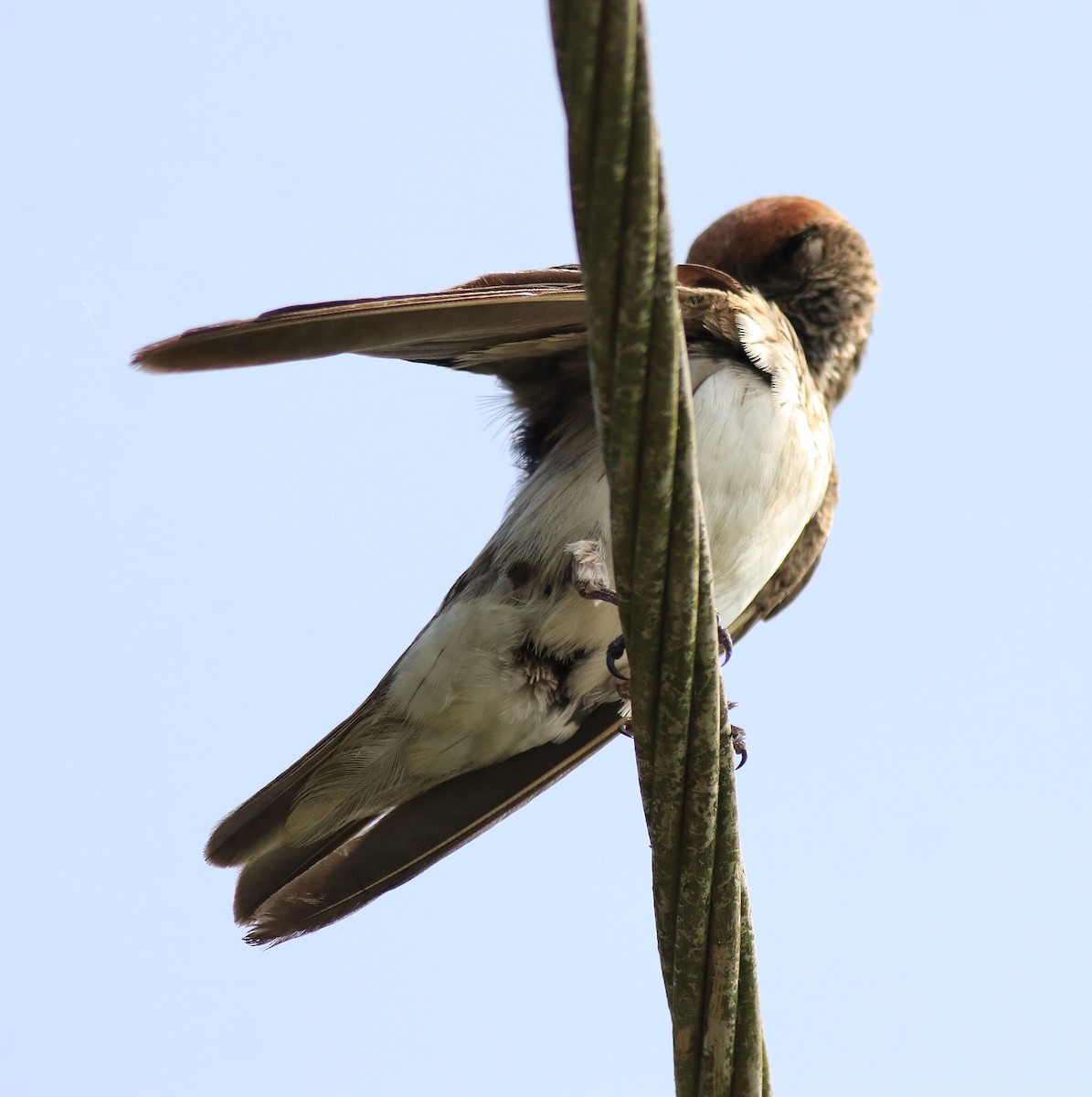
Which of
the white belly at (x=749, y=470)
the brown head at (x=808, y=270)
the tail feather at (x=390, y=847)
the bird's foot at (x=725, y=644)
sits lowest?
the tail feather at (x=390, y=847)

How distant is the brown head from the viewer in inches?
201

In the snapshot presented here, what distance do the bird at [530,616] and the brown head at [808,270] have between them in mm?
443

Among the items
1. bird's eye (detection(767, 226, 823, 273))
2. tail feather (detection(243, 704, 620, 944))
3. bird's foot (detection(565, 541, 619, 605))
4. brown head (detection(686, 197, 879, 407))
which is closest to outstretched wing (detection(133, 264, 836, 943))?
tail feather (detection(243, 704, 620, 944))

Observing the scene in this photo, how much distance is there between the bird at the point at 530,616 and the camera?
3.92 m

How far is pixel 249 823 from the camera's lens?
430 centimetres

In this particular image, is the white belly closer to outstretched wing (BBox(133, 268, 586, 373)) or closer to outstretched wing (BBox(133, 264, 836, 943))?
outstretched wing (BBox(133, 264, 836, 943))

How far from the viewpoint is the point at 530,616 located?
4.07 meters

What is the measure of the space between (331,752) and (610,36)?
9.94ft

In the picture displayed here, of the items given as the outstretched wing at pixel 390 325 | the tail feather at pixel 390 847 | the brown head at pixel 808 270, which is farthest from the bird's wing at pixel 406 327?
the brown head at pixel 808 270

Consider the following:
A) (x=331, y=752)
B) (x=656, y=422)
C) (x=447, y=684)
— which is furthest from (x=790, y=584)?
(x=656, y=422)

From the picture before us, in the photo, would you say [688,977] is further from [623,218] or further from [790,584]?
[790,584]

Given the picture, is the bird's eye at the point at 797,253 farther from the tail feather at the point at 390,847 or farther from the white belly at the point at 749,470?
the tail feather at the point at 390,847

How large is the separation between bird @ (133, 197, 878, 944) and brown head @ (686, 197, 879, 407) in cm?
44

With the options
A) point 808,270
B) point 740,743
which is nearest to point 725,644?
point 740,743
